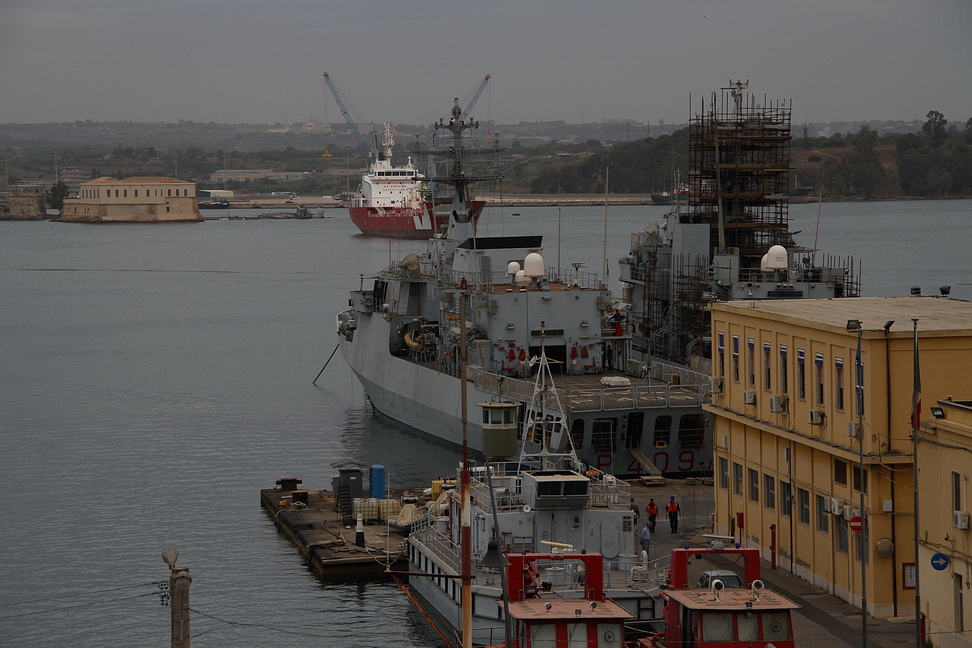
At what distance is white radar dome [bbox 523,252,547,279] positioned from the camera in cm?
4350

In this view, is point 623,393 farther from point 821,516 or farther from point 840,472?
point 840,472

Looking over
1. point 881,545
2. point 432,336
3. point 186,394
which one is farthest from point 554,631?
point 186,394

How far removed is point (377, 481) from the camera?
35.2m

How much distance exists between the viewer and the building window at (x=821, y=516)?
2414 cm

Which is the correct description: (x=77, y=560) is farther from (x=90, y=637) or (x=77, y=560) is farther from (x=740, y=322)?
(x=740, y=322)

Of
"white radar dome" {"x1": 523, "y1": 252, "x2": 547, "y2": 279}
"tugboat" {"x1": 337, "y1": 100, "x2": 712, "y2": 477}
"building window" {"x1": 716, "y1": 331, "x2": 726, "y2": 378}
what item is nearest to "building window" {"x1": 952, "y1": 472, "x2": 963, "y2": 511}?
"building window" {"x1": 716, "y1": 331, "x2": 726, "y2": 378}

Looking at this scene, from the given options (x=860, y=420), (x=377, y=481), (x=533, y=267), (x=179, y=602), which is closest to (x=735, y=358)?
(x=860, y=420)

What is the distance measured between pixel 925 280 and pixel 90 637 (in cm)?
8788

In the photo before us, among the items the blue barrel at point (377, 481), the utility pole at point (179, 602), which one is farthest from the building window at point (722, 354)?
the utility pole at point (179, 602)

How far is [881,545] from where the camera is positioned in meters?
22.2

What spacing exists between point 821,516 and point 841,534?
0.82 m

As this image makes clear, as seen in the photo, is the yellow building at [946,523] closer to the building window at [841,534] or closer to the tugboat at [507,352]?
the building window at [841,534]

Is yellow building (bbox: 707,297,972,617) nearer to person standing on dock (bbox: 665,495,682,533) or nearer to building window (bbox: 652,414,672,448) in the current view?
person standing on dock (bbox: 665,495,682,533)

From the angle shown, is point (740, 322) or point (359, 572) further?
point (359, 572)
